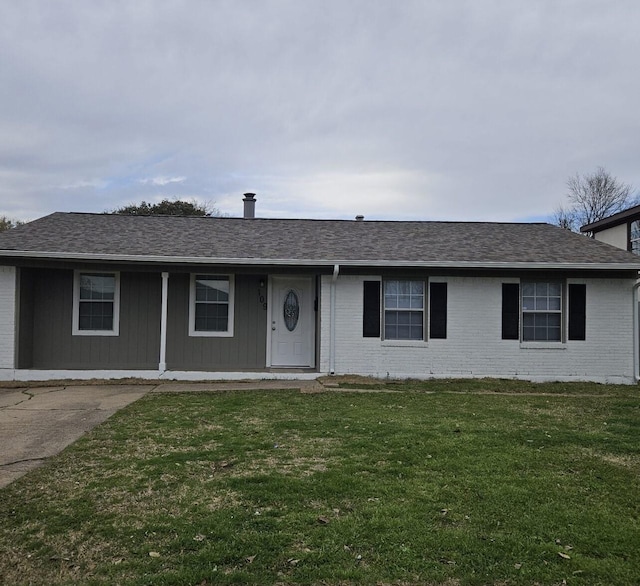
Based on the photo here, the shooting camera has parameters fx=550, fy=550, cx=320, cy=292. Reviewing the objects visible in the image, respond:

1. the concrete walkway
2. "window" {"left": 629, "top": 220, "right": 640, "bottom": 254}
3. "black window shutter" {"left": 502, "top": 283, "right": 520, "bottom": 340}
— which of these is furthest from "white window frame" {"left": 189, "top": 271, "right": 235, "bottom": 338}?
"window" {"left": 629, "top": 220, "right": 640, "bottom": 254}

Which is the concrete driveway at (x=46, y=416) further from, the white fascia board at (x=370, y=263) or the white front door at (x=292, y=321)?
the white front door at (x=292, y=321)

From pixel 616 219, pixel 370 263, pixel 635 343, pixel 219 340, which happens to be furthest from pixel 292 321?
pixel 616 219

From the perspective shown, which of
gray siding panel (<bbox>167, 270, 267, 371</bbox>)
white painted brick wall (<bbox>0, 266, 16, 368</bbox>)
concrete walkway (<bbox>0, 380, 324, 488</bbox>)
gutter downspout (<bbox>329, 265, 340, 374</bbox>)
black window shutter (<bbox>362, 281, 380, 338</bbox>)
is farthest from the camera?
gray siding panel (<bbox>167, 270, 267, 371</bbox>)

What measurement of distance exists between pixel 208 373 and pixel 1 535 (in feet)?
25.5

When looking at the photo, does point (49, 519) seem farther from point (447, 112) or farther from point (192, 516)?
point (447, 112)

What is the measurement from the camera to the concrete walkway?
5.74 meters

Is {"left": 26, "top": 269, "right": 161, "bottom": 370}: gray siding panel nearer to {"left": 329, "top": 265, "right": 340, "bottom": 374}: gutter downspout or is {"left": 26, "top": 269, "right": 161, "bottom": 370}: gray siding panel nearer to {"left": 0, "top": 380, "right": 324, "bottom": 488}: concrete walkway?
{"left": 0, "top": 380, "right": 324, "bottom": 488}: concrete walkway

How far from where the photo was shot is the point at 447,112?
16891 mm

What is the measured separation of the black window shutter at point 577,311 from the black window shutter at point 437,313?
8.96 ft

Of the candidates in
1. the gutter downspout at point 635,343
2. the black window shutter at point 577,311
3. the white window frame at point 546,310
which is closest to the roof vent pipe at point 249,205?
the white window frame at point 546,310

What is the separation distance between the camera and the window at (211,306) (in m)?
12.3

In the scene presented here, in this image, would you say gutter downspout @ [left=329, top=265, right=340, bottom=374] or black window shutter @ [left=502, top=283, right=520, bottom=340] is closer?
gutter downspout @ [left=329, top=265, right=340, bottom=374]

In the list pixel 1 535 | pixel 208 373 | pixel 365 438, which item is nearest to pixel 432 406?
pixel 365 438

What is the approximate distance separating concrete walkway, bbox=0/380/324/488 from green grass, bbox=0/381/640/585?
1.02 feet
